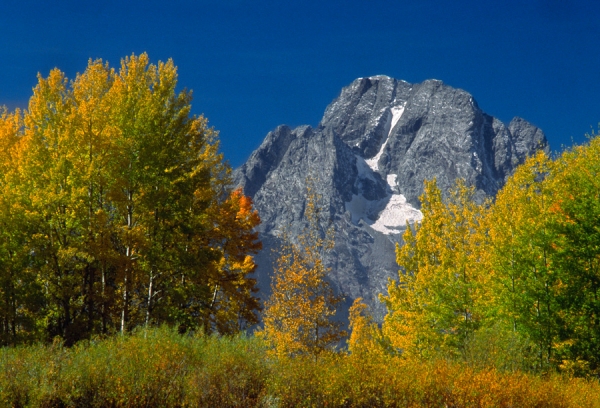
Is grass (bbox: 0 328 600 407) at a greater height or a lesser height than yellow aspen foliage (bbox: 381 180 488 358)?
lesser

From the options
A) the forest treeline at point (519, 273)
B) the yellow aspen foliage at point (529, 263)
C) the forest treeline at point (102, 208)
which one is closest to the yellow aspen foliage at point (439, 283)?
the forest treeline at point (519, 273)

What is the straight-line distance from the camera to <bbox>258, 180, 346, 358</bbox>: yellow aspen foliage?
1986 centimetres

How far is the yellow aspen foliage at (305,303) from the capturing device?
19.9 metres

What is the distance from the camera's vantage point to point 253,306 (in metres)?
27.4

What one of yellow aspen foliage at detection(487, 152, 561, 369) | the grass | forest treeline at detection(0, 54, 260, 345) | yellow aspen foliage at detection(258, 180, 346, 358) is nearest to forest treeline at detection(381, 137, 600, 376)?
yellow aspen foliage at detection(487, 152, 561, 369)

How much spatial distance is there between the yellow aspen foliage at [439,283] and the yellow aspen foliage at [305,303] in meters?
2.64

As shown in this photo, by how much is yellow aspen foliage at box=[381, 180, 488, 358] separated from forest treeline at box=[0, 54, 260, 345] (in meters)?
7.43

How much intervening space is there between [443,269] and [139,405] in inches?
511

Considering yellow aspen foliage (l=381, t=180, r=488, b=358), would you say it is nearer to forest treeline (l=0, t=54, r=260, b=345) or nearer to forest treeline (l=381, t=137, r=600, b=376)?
forest treeline (l=381, t=137, r=600, b=376)

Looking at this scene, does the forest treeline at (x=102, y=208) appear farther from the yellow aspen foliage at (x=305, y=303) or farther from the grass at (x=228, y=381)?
the grass at (x=228, y=381)

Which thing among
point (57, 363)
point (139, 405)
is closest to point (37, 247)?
point (57, 363)

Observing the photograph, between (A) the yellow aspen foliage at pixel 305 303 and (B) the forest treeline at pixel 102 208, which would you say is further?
(A) the yellow aspen foliage at pixel 305 303

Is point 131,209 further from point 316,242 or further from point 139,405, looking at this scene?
point 139,405

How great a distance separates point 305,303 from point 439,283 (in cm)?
479
